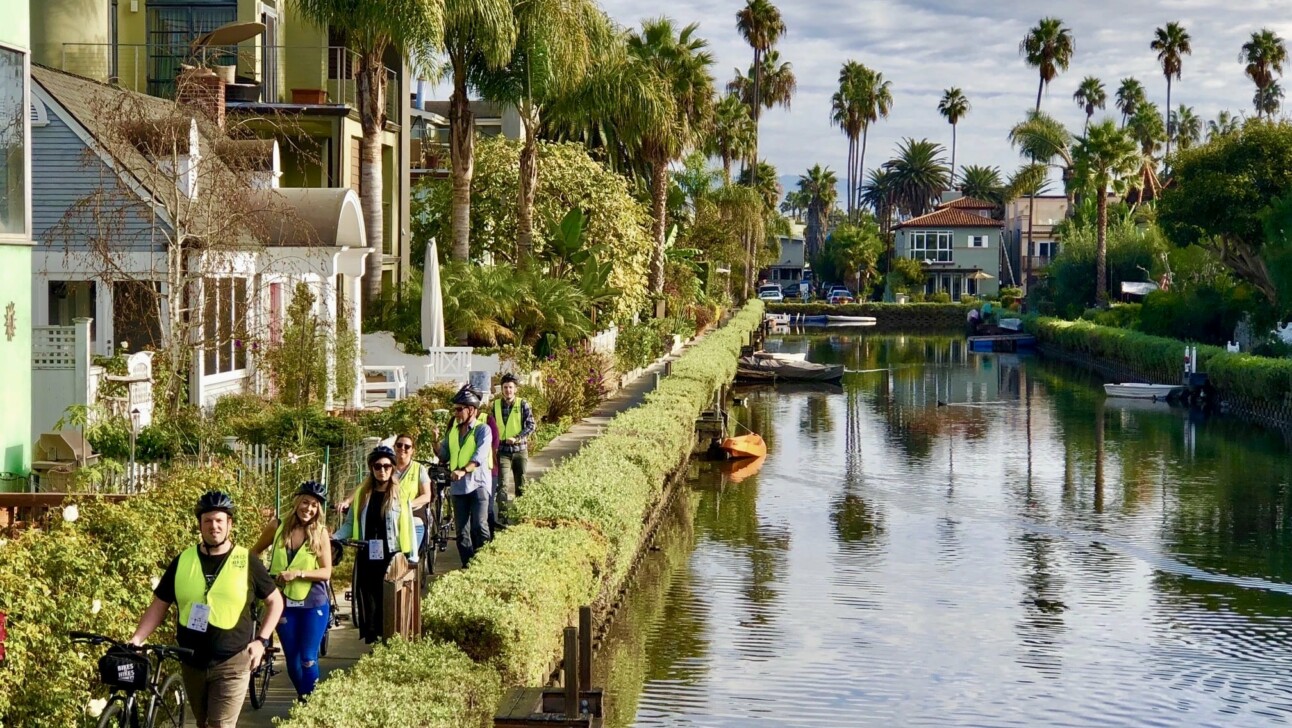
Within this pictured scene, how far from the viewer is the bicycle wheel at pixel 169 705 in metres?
8.92

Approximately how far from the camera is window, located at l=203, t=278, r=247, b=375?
21906 mm

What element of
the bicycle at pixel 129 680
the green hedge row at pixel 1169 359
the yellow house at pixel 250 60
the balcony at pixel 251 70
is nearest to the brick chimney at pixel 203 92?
the yellow house at pixel 250 60

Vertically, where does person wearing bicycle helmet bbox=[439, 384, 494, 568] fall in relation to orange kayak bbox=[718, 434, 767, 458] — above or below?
above

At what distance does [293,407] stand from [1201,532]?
14030 mm

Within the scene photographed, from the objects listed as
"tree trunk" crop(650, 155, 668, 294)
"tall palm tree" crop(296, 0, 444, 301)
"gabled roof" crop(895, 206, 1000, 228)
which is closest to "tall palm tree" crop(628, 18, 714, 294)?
"tree trunk" crop(650, 155, 668, 294)

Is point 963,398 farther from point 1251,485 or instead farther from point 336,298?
point 336,298

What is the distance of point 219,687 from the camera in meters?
8.70

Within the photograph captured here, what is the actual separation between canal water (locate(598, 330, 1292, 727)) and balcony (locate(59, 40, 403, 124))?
1228cm

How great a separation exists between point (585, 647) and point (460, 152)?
25.4 metres

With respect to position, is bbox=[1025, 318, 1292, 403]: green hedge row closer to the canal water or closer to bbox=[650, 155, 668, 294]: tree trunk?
the canal water

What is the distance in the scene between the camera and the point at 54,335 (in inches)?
786

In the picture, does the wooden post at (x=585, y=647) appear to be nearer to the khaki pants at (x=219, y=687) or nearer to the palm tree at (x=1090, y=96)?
the khaki pants at (x=219, y=687)

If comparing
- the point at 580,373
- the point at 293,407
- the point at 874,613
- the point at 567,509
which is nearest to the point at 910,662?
the point at 874,613

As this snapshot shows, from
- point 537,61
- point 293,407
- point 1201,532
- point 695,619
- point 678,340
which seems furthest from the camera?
point 678,340
